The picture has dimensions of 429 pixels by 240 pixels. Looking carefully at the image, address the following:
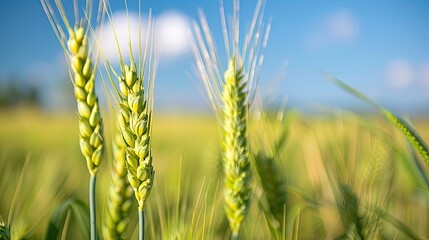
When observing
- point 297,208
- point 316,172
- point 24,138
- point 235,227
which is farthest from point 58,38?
point 24,138

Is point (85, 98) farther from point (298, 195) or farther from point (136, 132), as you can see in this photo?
point (298, 195)

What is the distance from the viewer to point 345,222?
0.61 meters

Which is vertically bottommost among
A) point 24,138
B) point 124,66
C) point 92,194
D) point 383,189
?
point 24,138

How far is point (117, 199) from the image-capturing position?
0.49 meters

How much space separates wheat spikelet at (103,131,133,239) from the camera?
48 cm

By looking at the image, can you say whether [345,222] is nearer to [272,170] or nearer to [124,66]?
[272,170]

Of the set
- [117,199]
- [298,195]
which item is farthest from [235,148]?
[298,195]

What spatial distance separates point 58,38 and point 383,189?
54 cm

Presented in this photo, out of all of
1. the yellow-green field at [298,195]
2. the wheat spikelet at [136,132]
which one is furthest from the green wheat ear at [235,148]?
the wheat spikelet at [136,132]

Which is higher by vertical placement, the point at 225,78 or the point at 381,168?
the point at 225,78

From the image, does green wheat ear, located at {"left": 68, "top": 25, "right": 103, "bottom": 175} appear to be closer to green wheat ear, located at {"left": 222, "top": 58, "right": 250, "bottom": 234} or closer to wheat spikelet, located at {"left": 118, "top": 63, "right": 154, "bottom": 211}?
wheat spikelet, located at {"left": 118, "top": 63, "right": 154, "bottom": 211}

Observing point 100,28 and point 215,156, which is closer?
point 100,28

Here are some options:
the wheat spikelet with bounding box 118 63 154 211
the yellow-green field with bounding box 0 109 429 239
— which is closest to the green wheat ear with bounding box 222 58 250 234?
the yellow-green field with bounding box 0 109 429 239

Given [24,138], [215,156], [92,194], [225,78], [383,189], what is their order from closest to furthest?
[92,194] → [225,78] → [383,189] → [215,156] → [24,138]
